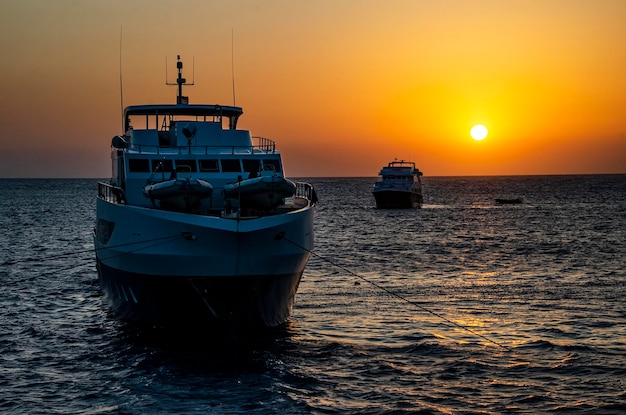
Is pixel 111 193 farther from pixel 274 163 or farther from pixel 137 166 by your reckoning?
pixel 274 163

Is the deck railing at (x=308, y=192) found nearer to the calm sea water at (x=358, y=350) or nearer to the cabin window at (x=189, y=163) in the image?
the cabin window at (x=189, y=163)

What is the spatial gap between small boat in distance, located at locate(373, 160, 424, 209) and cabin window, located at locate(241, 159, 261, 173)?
7393 cm

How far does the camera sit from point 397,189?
99000 mm

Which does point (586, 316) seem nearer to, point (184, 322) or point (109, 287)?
point (184, 322)

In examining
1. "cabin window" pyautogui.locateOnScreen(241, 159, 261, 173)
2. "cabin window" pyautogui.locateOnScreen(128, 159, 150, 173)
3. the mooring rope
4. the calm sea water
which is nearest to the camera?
the calm sea water

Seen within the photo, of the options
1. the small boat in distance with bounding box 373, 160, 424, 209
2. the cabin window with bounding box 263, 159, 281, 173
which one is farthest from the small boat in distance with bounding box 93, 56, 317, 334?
the small boat in distance with bounding box 373, 160, 424, 209

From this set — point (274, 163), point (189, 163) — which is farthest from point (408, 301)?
point (189, 163)

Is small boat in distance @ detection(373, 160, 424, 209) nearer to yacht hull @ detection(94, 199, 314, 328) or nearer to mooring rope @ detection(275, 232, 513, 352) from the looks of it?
mooring rope @ detection(275, 232, 513, 352)

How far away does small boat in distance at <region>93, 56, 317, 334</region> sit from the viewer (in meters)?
20.1

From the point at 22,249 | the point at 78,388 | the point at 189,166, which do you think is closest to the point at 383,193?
the point at 22,249

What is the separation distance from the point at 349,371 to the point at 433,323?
628cm

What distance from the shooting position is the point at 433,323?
24.9 m

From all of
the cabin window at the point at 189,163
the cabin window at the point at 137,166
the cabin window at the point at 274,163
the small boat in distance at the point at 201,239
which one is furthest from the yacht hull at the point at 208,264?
the cabin window at the point at 274,163

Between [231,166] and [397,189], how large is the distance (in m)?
74.9
